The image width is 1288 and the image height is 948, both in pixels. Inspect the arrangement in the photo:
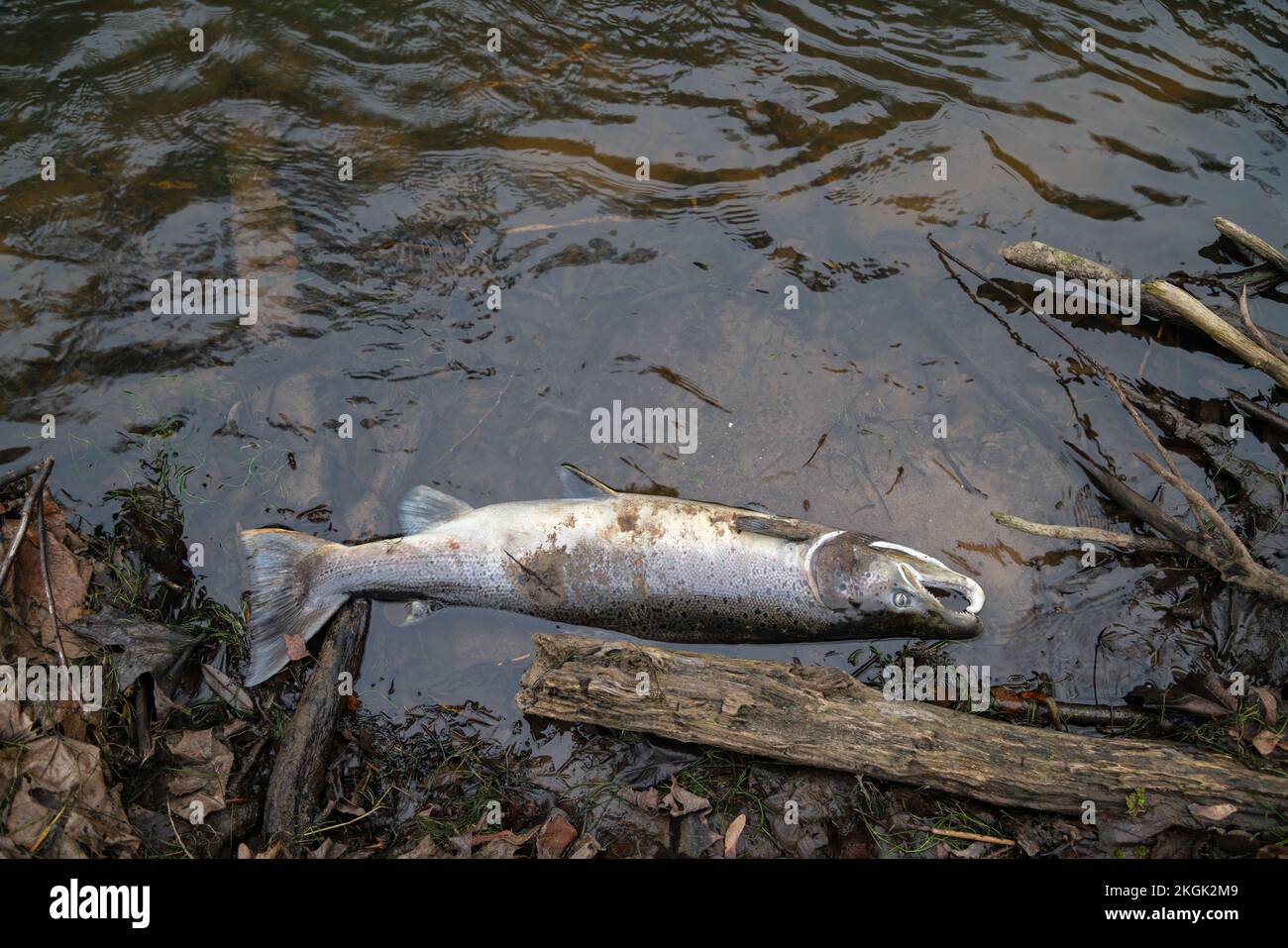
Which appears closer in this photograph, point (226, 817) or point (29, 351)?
point (226, 817)

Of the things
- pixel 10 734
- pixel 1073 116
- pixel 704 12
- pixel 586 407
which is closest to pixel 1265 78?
pixel 1073 116

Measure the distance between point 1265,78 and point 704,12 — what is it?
4999 millimetres

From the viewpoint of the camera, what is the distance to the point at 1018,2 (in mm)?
7684

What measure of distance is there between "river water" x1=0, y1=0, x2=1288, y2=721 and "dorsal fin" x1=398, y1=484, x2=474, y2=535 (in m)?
0.29

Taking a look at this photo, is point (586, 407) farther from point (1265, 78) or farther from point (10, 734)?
point (1265, 78)

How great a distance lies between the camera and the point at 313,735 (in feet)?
19.4

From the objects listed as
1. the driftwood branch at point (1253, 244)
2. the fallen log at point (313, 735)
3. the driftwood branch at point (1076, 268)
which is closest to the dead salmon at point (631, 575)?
the fallen log at point (313, 735)

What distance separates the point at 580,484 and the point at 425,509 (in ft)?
3.92

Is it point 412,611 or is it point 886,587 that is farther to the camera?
point 412,611

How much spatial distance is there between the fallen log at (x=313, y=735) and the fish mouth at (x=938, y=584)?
3.94 metres

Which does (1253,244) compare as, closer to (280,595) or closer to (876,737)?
(876,737)

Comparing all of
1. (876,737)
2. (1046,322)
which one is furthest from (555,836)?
(1046,322)

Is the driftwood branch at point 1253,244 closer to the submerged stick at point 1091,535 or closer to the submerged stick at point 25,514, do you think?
the submerged stick at point 1091,535

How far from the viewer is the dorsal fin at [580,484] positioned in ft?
20.6
